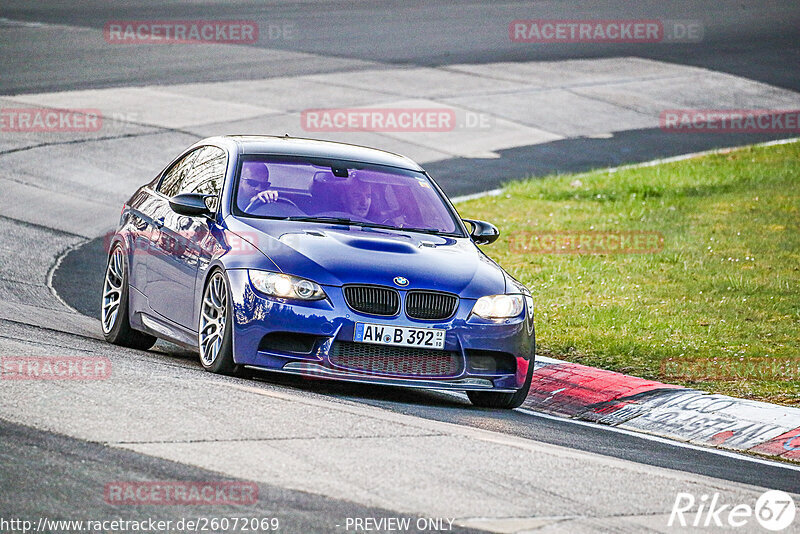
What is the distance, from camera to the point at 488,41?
34000 mm

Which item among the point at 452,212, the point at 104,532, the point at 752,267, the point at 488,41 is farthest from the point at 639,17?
the point at 104,532

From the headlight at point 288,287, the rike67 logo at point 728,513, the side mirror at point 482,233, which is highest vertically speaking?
the side mirror at point 482,233

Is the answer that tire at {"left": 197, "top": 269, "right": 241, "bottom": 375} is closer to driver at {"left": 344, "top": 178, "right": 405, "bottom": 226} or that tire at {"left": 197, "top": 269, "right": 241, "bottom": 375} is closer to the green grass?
driver at {"left": 344, "top": 178, "right": 405, "bottom": 226}

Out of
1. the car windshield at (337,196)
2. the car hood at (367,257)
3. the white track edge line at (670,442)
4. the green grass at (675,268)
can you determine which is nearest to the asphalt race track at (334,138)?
the white track edge line at (670,442)

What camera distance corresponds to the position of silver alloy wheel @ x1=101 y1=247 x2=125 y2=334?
34.7 ft

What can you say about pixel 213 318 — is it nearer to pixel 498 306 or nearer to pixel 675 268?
pixel 498 306

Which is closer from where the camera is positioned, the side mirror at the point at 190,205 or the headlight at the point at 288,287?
the headlight at the point at 288,287

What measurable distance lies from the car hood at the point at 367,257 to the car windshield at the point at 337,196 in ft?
0.73

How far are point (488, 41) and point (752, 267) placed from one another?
787 inches

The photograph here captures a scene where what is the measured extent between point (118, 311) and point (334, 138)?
12.0 metres

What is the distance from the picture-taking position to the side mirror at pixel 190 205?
30.9 feet

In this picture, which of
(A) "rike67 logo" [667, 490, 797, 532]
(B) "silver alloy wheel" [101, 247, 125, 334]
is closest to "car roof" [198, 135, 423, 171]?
(B) "silver alloy wheel" [101, 247, 125, 334]

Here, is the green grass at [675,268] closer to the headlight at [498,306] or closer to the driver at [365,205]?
the headlight at [498,306]

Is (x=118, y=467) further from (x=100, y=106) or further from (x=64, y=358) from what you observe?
(x=100, y=106)
